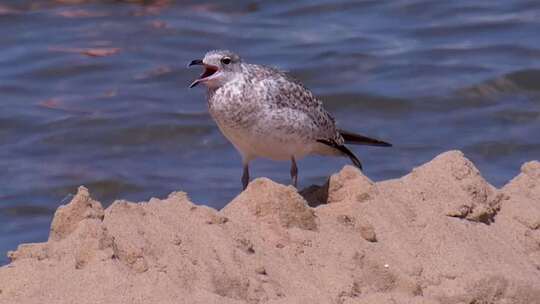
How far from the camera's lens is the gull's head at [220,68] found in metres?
8.01

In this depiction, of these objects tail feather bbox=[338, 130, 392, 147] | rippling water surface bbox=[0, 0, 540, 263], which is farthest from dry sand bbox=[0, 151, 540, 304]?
rippling water surface bbox=[0, 0, 540, 263]

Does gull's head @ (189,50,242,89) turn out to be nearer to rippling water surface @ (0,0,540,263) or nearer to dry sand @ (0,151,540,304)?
dry sand @ (0,151,540,304)

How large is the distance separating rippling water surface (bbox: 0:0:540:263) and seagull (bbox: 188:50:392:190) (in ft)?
6.52

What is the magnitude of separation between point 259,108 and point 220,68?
303 millimetres

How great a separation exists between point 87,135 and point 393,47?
3.85 meters

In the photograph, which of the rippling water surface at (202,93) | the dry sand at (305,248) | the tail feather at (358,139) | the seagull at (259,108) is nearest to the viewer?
the dry sand at (305,248)

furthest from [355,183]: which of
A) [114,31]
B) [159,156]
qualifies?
[114,31]

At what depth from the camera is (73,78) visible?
48.3 feet

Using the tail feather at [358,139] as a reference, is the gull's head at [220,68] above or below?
above

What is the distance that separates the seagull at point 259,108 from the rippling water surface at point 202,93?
199cm

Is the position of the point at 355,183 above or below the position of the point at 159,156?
above

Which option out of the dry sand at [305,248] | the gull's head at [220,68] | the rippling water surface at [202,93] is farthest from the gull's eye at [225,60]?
the rippling water surface at [202,93]

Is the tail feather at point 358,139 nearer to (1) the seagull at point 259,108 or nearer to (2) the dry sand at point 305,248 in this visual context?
(1) the seagull at point 259,108

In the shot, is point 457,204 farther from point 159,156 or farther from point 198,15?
point 198,15
